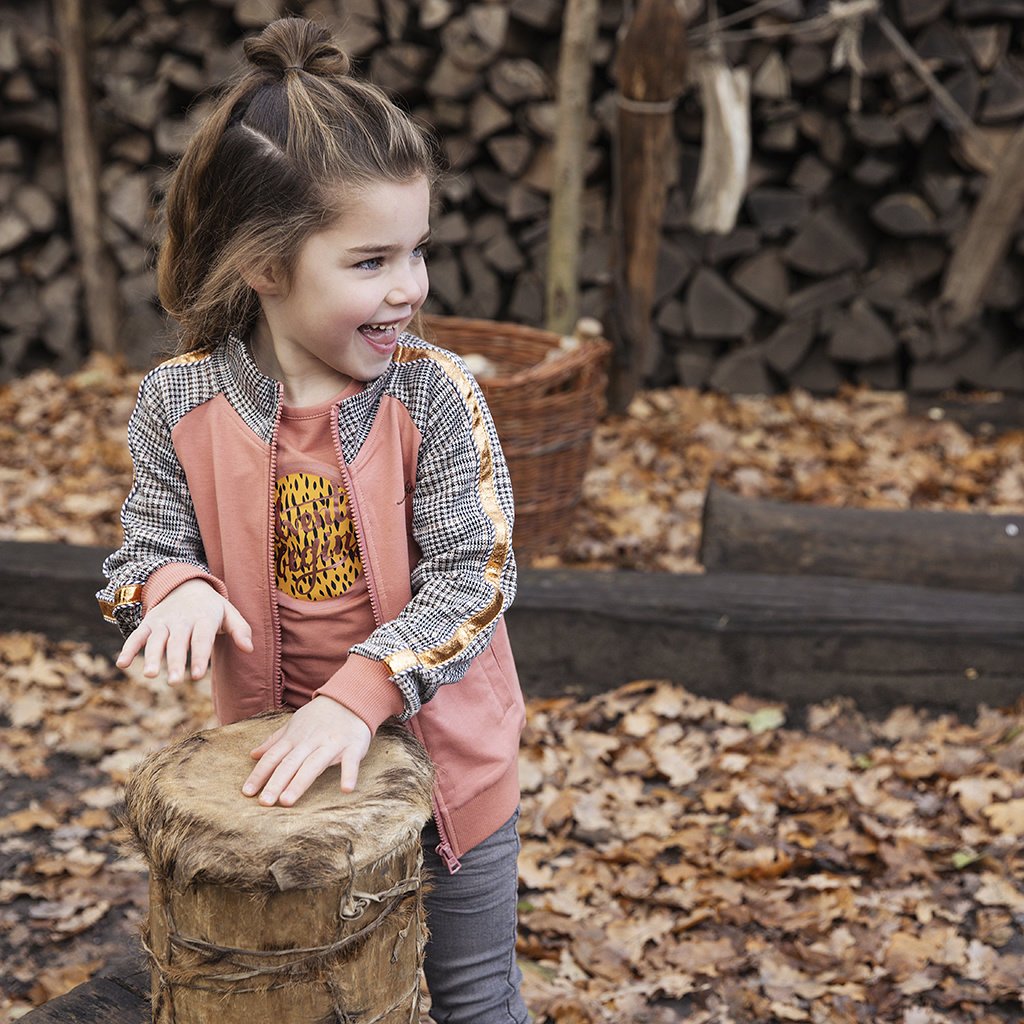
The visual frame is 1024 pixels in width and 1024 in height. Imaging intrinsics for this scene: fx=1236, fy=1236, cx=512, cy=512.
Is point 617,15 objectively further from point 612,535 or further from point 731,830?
point 731,830

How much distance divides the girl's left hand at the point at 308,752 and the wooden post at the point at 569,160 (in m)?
3.67

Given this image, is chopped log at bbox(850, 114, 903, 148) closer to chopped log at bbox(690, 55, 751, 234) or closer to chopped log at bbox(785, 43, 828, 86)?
chopped log at bbox(785, 43, 828, 86)

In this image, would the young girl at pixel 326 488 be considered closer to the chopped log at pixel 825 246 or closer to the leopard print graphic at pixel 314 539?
the leopard print graphic at pixel 314 539

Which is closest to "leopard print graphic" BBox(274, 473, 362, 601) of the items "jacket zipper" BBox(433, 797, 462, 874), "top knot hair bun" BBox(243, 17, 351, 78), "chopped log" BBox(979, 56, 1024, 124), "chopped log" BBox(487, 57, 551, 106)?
"jacket zipper" BBox(433, 797, 462, 874)

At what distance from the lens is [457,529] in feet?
5.80

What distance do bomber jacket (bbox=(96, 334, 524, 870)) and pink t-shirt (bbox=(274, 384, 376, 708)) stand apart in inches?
1.0

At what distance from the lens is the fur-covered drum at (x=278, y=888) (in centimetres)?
149

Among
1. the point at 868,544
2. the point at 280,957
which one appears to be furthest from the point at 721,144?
the point at 280,957

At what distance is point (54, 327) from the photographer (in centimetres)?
642

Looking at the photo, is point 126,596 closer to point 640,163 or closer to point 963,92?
point 640,163

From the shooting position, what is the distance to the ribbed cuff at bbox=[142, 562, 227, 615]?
5.63 ft

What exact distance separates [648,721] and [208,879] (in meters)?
2.30

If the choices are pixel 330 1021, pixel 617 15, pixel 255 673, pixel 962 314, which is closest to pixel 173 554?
pixel 255 673

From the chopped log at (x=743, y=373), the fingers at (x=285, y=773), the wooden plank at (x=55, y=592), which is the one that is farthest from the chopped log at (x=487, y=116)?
the fingers at (x=285, y=773)
